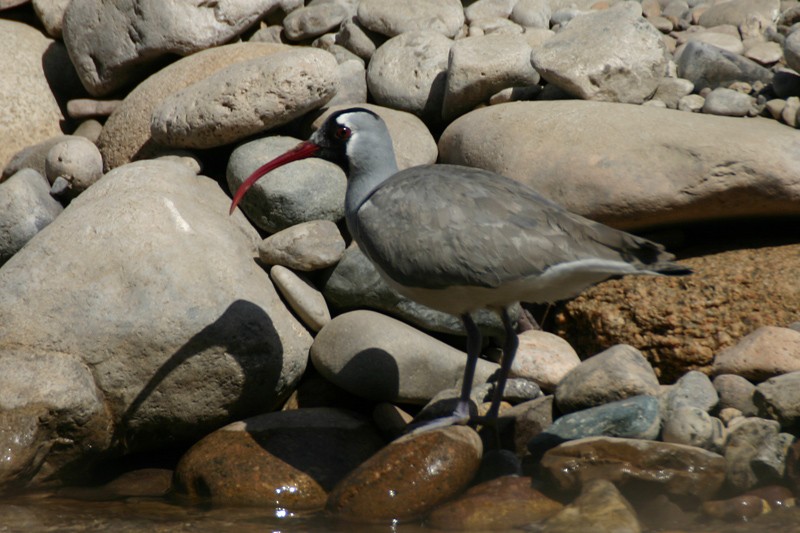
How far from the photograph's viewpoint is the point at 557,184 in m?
7.66

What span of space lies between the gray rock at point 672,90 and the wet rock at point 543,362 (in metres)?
2.85

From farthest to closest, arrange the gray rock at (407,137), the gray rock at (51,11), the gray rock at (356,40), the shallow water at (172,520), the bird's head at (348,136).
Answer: the gray rock at (51,11) < the gray rock at (356,40) < the gray rock at (407,137) < the bird's head at (348,136) < the shallow water at (172,520)

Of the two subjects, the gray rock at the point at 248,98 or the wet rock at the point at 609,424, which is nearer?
the wet rock at the point at 609,424

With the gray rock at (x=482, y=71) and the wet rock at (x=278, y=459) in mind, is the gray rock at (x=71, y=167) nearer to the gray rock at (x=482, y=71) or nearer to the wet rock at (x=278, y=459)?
the wet rock at (x=278, y=459)

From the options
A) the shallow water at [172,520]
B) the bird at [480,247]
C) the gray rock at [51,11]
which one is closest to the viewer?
the shallow water at [172,520]

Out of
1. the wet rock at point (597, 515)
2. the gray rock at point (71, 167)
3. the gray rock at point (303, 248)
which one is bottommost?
the wet rock at point (597, 515)

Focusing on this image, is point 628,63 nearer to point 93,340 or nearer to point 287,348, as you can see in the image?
point 287,348

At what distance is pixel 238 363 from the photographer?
6750mm

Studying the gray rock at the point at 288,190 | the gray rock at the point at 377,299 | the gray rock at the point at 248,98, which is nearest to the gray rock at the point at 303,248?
the gray rock at the point at 377,299

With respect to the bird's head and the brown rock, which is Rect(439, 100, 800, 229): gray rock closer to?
the brown rock

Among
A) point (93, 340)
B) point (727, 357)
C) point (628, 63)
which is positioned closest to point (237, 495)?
point (93, 340)

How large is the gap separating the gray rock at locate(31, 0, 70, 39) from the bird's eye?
4505 mm

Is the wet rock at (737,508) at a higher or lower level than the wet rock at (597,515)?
lower

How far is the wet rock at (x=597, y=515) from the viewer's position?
521 centimetres
